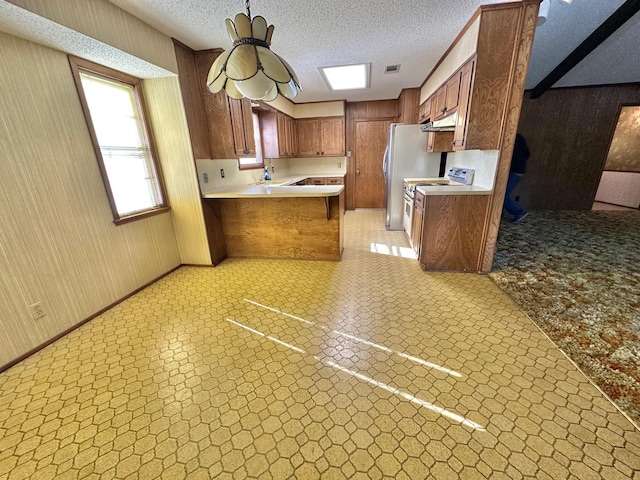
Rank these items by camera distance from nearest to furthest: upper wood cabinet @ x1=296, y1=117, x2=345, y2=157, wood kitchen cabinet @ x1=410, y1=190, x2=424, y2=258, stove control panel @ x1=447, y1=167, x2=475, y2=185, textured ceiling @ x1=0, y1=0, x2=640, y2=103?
textured ceiling @ x1=0, y1=0, x2=640, y2=103 → wood kitchen cabinet @ x1=410, y1=190, x2=424, y2=258 → stove control panel @ x1=447, y1=167, x2=475, y2=185 → upper wood cabinet @ x1=296, y1=117, x2=345, y2=157

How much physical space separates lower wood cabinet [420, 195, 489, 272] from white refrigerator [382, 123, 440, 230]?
1.67 meters

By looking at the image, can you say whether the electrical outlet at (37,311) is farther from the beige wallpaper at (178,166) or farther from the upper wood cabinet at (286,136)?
the upper wood cabinet at (286,136)

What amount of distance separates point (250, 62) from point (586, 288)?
3.58m

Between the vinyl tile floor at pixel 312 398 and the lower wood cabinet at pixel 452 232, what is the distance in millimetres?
557

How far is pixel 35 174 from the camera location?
77.7 inches

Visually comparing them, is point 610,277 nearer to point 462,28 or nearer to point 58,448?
point 462,28

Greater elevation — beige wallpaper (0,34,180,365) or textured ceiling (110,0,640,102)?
textured ceiling (110,0,640,102)

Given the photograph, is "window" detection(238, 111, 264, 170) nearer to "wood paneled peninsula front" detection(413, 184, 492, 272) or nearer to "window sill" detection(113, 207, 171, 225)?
"window sill" detection(113, 207, 171, 225)

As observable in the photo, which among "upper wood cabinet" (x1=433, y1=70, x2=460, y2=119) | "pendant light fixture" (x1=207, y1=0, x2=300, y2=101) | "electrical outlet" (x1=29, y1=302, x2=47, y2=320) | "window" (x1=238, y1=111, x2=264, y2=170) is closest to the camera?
"pendant light fixture" (x1=207, y1=0, x2=300, y2=101)

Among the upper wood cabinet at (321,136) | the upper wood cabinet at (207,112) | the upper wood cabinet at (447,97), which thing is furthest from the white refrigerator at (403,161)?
the upper wood cabinet at (207,112)

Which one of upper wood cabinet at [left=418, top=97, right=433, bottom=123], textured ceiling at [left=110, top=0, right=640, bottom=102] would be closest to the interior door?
upper wood cabinet at [left=418, top=97, right=433, bottom=123]

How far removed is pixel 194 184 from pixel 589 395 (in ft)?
12.3

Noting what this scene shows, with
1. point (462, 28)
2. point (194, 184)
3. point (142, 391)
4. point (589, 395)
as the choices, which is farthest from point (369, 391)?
point (462, 28)

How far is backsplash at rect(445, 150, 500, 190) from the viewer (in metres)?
2.72
